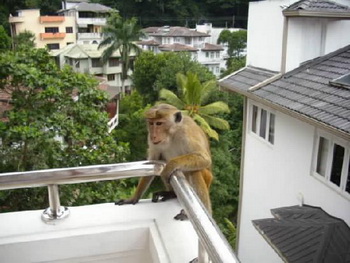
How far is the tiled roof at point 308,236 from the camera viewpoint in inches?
166

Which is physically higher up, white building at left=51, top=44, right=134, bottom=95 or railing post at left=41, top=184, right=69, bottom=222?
railing post at left=41, top=184, right=69, bottom=222

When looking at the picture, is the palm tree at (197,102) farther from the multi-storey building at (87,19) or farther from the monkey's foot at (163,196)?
the multi-storey building at (87,19)

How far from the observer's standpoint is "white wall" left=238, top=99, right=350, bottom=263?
5664 mm

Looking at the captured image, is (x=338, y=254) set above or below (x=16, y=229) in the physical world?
below

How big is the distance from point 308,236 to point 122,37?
21005mm

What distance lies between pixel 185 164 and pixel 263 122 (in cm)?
537

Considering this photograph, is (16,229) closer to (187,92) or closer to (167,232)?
(167,232)

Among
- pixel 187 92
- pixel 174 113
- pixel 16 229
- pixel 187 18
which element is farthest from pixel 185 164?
pixel 187 18

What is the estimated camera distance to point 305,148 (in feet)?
19.5

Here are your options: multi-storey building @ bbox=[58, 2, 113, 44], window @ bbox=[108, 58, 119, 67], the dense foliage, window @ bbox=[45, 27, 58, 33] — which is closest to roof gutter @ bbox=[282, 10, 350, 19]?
the dense foliage

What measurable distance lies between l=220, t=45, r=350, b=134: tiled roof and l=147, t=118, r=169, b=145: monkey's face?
97.4 inches

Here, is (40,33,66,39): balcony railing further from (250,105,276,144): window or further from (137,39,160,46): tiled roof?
(250,105,276,144): window

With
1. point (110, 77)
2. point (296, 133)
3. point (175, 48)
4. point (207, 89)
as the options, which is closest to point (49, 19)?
point (110, 77)

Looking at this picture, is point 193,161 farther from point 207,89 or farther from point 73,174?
point 207,89
